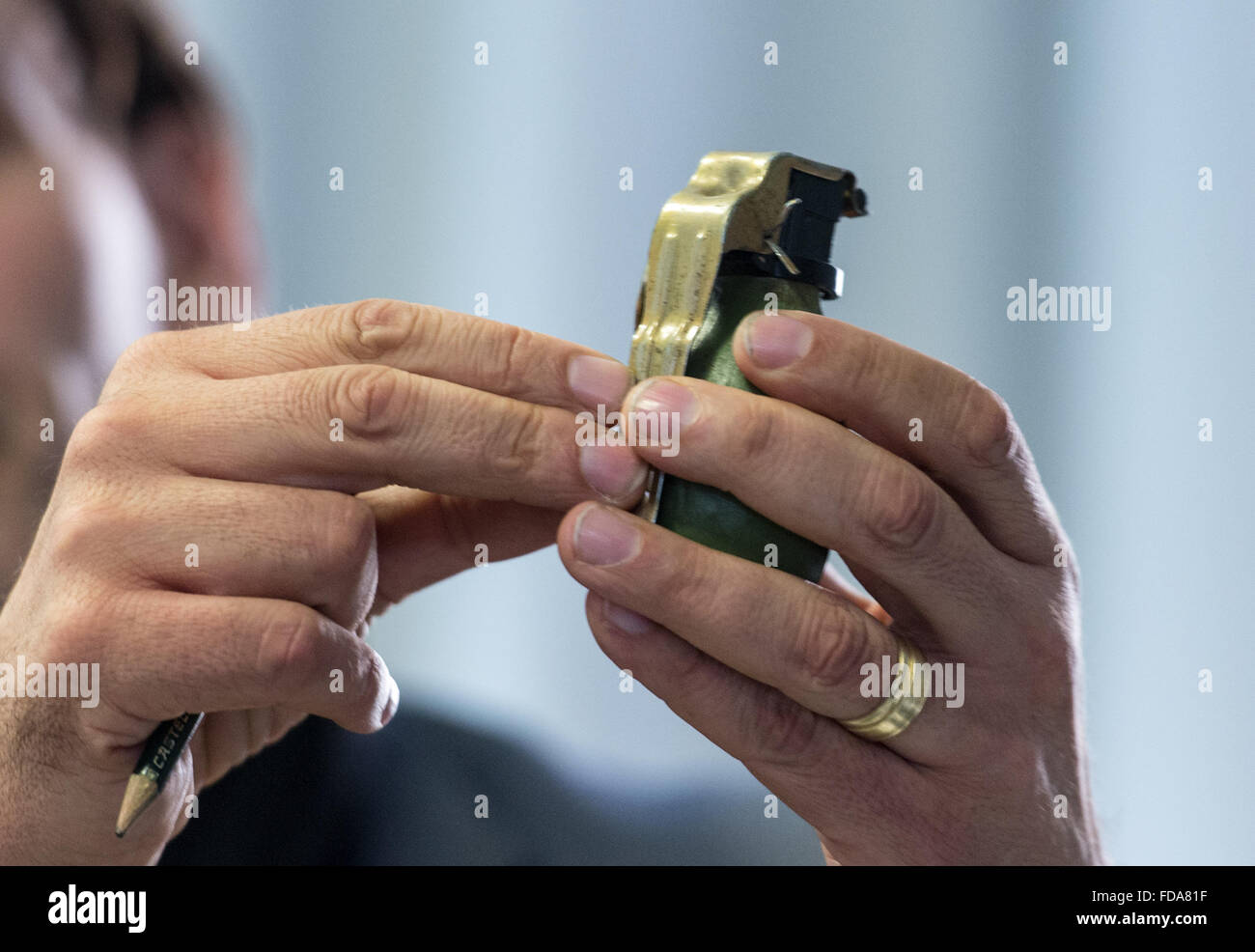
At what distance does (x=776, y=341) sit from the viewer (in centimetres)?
56

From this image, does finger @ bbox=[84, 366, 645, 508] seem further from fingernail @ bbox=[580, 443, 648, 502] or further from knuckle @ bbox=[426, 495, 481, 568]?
knuckle @ bbox=[426, 495, 481, 568]

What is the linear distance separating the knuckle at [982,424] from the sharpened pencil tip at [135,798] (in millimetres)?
505

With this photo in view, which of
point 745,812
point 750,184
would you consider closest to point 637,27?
point 750,184

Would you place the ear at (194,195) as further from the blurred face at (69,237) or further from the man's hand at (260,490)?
the man's hand at (260,490)

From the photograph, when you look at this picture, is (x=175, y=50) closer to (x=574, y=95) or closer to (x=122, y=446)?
(x=574, y=95)

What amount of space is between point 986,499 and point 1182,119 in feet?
3.87

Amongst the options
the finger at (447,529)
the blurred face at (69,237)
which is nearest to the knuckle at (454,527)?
the finger at (447,529)

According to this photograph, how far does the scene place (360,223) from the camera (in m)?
1.57

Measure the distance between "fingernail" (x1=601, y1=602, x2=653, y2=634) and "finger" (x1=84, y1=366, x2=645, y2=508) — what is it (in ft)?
0.21

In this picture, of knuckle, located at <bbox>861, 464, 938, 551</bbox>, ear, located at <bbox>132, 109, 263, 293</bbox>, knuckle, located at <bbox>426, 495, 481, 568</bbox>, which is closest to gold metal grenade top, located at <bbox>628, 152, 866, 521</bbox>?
knuckle, located at <bbox>861, 464, 938, 551</bbox>

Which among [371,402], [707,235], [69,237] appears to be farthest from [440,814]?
Answer: [707,235]

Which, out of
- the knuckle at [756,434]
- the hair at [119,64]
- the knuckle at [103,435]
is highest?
the hair at [119,64]

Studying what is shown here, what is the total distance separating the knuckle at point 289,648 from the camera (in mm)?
583

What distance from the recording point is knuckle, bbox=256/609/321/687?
1.91ft
